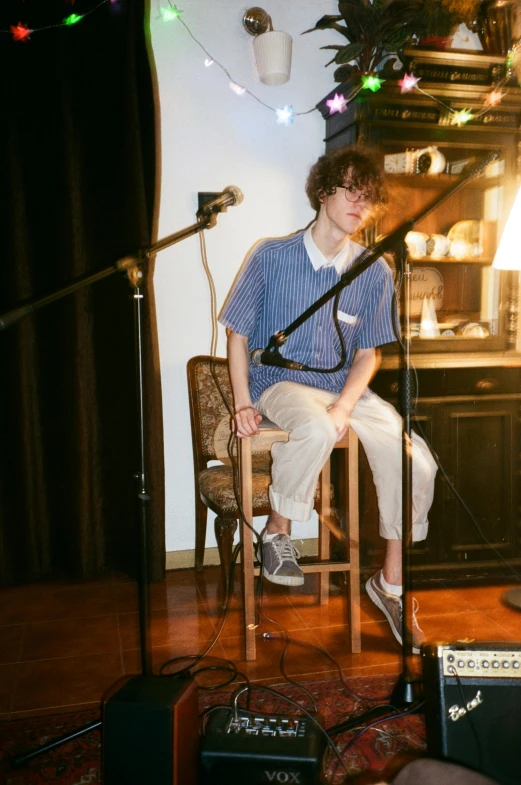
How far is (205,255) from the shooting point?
2.73 meters

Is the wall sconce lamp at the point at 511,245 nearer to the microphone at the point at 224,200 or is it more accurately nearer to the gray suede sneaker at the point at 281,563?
the microphone at the point at 224,200

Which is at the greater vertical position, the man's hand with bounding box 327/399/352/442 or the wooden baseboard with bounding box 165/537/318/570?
the man's hand with bounding box 327/399/352/442

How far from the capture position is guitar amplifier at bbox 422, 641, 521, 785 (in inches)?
47.7

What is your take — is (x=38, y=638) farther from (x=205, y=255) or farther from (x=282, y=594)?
(x=205, y=255)

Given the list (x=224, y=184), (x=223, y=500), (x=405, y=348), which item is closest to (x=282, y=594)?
(x=223, y=500)

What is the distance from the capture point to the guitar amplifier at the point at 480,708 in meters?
1.21

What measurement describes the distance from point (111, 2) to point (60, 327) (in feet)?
4.11

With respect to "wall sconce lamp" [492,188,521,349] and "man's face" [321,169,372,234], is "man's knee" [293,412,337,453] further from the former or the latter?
"wall sconce lamp" [492,188,521,349]

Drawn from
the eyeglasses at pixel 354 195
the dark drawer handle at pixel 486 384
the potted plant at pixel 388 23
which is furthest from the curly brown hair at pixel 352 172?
the dark drawer handle at pixel 486 384

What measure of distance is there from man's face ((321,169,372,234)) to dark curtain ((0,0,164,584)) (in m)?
0.76

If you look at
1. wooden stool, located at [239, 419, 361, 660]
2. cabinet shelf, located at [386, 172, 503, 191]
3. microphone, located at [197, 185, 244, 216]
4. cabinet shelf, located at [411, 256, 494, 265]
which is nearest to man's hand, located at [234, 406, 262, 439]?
wooden stool, located at [239, 419, 361, 660]

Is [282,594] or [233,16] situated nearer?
[282,594]

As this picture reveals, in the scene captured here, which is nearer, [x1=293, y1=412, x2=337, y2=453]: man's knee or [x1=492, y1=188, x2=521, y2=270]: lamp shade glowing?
[x1=293, y1=412, x2=337, y2=453]: man's knee

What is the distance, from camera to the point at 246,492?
1.94m
